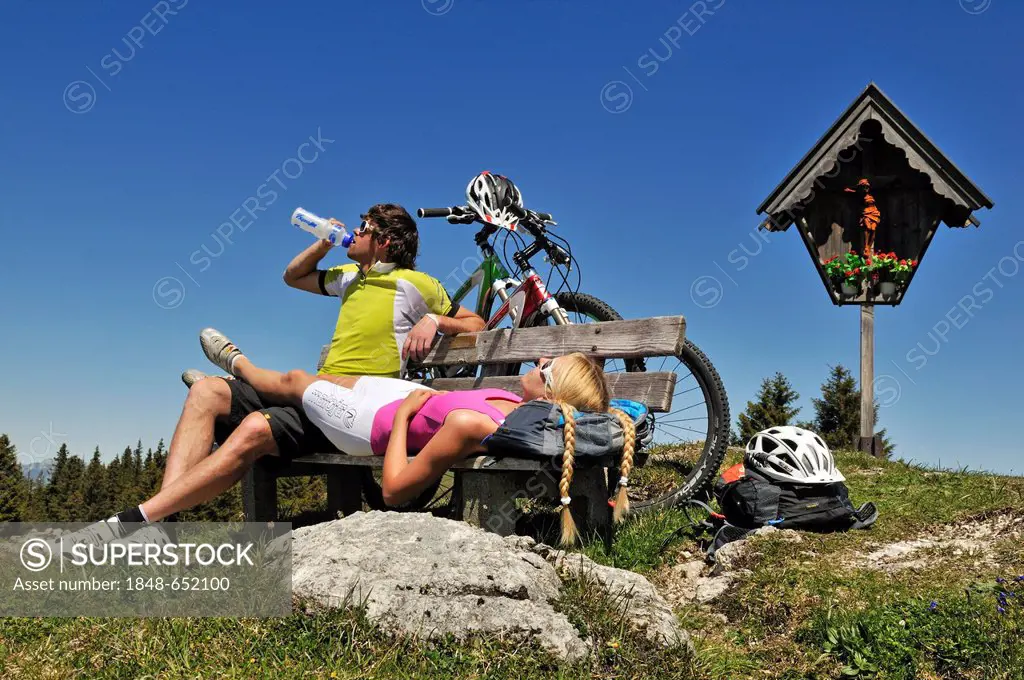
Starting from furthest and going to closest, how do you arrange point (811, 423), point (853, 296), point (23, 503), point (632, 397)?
point (23, 503) → point (811, 423) → point (853, 296) → point (632, 397)

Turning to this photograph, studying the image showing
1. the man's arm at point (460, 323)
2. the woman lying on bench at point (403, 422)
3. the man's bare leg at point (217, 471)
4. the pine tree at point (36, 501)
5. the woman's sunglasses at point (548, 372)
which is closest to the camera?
the woman lying on bench at point (403, 422)

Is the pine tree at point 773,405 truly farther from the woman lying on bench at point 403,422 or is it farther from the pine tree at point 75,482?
the pine tree at point 75,482

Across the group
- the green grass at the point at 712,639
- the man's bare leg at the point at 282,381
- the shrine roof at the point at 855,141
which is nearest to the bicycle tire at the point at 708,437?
the green grass at the point at 712,639

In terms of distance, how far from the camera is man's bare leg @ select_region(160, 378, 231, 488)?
5.03 metres

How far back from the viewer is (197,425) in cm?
519

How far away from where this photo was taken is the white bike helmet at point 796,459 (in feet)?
16.4

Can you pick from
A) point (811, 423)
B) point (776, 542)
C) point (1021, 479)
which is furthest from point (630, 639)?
point (811, 423)

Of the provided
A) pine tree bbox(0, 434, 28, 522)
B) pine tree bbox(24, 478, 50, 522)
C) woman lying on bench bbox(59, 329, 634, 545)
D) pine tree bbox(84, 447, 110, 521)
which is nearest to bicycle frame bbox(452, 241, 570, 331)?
woman lying on bench bbox(59, 329, 634, 545)

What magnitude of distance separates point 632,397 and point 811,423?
9658 millimetres

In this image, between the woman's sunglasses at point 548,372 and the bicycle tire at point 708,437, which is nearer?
the woman's sunglasses at point 548,372

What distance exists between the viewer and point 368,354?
547 centimetres

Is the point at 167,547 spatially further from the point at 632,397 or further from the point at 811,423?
the point at 811,423

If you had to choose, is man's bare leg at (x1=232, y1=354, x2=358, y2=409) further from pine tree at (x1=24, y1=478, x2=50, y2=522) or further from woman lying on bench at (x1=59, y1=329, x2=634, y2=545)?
pine tree at (x1=24, y1=478, x2=50, y2=522)

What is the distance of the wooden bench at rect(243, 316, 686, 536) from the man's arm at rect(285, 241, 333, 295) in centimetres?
113
